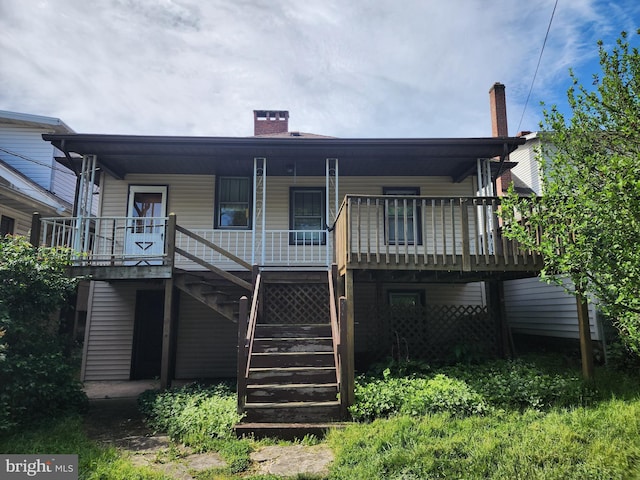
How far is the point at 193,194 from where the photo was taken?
9.75 meters

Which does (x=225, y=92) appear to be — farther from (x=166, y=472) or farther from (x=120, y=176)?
(x=166, y=472)

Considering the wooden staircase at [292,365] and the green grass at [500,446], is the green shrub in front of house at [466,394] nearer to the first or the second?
the green grass at [500,446]

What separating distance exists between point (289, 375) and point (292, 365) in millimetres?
275

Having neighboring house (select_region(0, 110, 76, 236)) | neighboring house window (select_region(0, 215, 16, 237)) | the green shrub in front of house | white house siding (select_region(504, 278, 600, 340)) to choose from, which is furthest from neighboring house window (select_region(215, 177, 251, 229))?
neighboring house window (select_region(0, 215, 16, 237))

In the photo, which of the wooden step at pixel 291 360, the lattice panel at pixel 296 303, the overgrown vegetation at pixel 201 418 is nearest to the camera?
the overgrown vegetation at pixel 201 418

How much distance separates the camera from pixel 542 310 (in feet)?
30.6

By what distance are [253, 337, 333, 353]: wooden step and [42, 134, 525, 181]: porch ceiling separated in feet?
13.3

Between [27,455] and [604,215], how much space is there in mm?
6663

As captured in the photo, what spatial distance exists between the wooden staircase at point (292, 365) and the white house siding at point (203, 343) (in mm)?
2301

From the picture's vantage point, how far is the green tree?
396 cm

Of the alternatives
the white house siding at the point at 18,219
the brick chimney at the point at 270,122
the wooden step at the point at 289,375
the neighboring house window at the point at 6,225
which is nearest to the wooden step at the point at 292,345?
the wooden step at the point at 289,375

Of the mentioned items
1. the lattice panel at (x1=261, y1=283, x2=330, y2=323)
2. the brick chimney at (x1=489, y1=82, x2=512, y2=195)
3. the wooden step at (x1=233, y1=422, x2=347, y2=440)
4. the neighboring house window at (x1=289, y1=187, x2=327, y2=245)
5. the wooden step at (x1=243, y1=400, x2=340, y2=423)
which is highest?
the brick chimney at (x1=489, y1=82, x2=512, y2=195)

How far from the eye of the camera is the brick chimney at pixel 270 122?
13922 millimetres

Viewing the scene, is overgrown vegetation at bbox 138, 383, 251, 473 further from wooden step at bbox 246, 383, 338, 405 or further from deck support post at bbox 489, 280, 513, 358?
deck support post at bbox 489, 280, 513, 358
